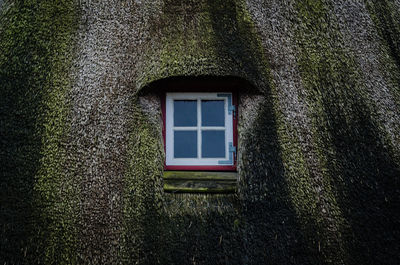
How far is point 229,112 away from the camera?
2824 mm

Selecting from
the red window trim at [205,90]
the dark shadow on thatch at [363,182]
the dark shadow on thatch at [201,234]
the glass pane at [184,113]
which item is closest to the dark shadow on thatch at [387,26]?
the dark shadow on thatch at [363,182]

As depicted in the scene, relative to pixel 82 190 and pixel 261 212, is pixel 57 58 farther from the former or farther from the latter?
pixel 261 212

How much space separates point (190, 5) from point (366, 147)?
2.00m

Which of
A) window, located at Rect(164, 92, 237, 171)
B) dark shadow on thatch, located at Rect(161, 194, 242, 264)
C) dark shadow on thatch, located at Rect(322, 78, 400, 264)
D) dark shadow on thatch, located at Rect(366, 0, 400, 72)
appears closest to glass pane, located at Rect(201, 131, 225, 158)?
window, located at Rect(164, 92, 237, 171)

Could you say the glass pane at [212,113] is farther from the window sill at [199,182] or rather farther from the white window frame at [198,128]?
the window sill at [199,182]

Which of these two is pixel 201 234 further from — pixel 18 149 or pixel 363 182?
pixel 18 149

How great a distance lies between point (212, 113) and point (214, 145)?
290 millimetres

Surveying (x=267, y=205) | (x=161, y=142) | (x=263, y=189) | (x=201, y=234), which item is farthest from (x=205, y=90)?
(x=201, y=234)

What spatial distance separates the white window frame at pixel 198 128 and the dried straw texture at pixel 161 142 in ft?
0.52

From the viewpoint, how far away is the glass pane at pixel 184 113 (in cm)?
287

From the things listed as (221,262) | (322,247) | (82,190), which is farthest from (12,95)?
(322,247)

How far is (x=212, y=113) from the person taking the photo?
2.88 metres

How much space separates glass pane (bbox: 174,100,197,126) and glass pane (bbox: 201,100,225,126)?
0.27 ft

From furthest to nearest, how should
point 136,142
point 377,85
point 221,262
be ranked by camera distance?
point 377,85 < point 136,142 < point 221,262
